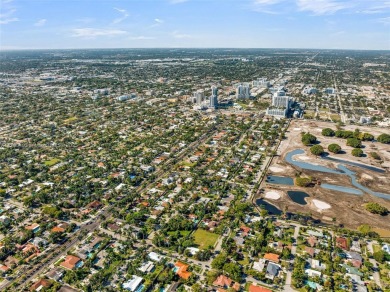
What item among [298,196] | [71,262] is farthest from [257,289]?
[298,196]

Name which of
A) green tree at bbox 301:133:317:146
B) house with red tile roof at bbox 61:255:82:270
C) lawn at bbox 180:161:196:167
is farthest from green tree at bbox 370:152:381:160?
house with red tile roof at bbox 61:255:82:270

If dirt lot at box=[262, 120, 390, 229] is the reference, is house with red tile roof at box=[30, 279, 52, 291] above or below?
below

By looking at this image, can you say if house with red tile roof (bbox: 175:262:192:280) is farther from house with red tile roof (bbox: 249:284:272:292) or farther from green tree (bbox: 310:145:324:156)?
green tree (bbox: 310:145:324:156)

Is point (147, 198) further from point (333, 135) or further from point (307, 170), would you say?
point (333, 135)

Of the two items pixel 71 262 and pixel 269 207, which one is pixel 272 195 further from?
pixel 71 262

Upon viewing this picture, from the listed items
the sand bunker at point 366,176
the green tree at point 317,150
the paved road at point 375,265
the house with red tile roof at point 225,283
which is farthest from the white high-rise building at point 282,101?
the house with red tile roof at point 225,283

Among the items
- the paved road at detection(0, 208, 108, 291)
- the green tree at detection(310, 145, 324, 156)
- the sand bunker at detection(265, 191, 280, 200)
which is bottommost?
the paved road at detection(0, 208, 108, 291)
